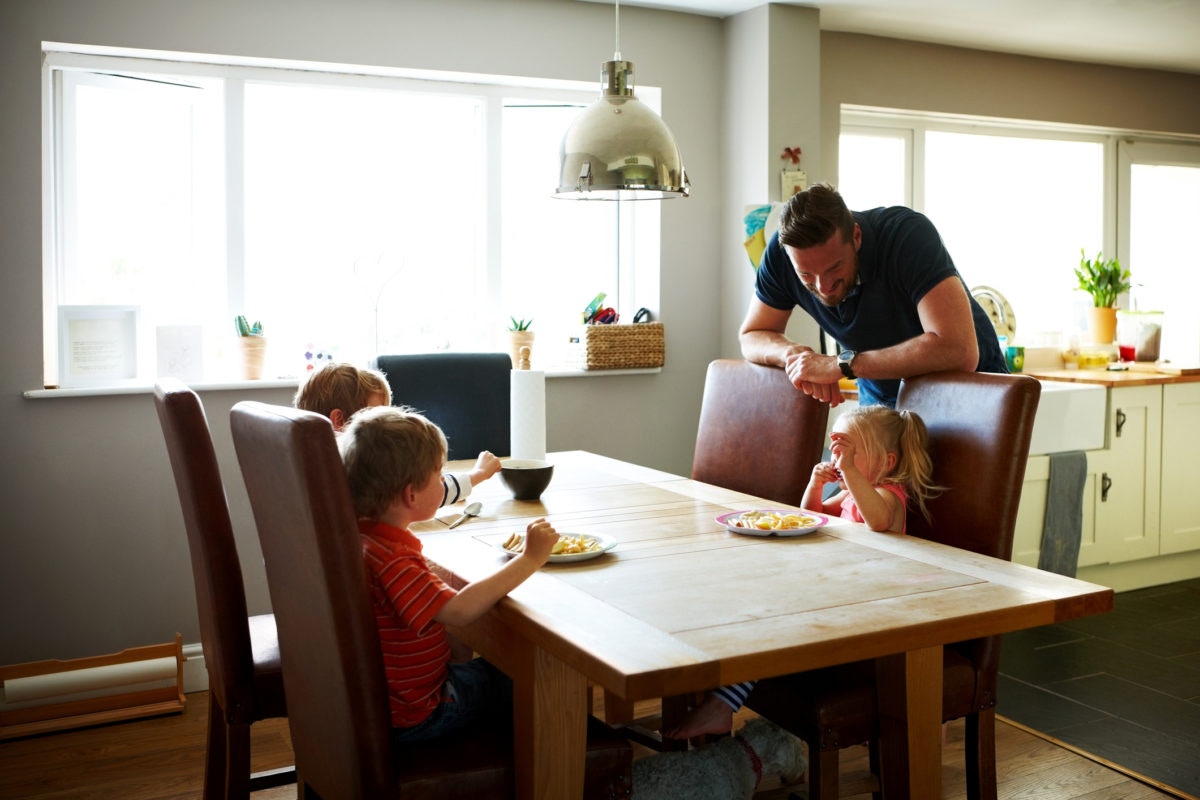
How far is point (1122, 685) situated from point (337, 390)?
2557mm

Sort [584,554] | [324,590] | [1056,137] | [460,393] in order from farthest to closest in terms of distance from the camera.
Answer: [1056,137], [460,393], [584,554], [324,590]

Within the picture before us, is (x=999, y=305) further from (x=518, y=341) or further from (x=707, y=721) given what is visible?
(x=707, y=721)

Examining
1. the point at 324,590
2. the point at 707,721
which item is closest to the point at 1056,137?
the point at 707,721

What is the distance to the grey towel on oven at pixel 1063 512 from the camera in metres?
4.11

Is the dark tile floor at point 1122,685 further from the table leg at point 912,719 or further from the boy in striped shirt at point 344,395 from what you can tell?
the boy in striped shirt at point 344,395

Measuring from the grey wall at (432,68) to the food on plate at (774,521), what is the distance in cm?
197

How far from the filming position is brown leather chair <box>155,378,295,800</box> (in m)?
1.96

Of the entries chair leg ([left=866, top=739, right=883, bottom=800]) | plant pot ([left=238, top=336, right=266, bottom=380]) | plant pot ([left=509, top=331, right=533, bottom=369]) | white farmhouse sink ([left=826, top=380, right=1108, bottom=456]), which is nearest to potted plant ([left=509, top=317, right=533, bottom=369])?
plant pot ([left=509, top=331, right=533, bottom=369])

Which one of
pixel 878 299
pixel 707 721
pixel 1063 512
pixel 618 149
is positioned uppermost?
pixel 618 149

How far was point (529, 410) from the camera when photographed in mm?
2508

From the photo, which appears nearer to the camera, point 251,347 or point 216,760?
point 216,760

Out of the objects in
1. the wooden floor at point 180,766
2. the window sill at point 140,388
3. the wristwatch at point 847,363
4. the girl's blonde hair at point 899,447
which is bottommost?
the wooden floor at point 180,766

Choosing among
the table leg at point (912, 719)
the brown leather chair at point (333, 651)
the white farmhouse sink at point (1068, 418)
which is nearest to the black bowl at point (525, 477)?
the brown leather chair at point (333, 651)

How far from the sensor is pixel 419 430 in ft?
5.52
